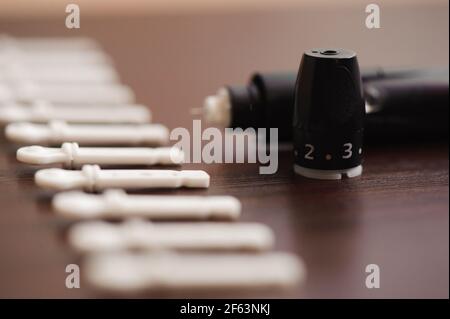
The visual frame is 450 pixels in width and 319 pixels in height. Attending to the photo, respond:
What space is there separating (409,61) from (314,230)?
100 centimetres

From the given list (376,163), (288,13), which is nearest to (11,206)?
(376,163)

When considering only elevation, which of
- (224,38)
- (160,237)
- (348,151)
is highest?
(224,38)

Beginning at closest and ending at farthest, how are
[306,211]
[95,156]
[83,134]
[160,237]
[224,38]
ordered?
[160,237] → [306,211] → [95,156] → [83,134] → [224,38]

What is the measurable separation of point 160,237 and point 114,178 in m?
0.16

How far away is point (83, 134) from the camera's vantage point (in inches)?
39.8

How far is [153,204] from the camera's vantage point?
2.39 feet

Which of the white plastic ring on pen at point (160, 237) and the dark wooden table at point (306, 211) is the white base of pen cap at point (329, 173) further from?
the white plastic ring on pen at point (160, 237)

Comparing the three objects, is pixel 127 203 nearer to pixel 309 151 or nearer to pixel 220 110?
Result: pixel 309 151

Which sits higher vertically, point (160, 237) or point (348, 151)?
point (348, 151)

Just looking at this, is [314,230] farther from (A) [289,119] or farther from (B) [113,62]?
(B) [113,62]

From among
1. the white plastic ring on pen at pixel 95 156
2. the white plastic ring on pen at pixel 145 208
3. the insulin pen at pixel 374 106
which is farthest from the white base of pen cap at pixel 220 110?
the white plastic ring on pen at pixel 145 208

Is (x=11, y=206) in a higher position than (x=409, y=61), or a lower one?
lower

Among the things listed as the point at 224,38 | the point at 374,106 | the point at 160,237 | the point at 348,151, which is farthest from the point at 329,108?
the point at 224,38

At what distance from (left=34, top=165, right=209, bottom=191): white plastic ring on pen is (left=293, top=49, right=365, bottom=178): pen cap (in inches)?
5.2
